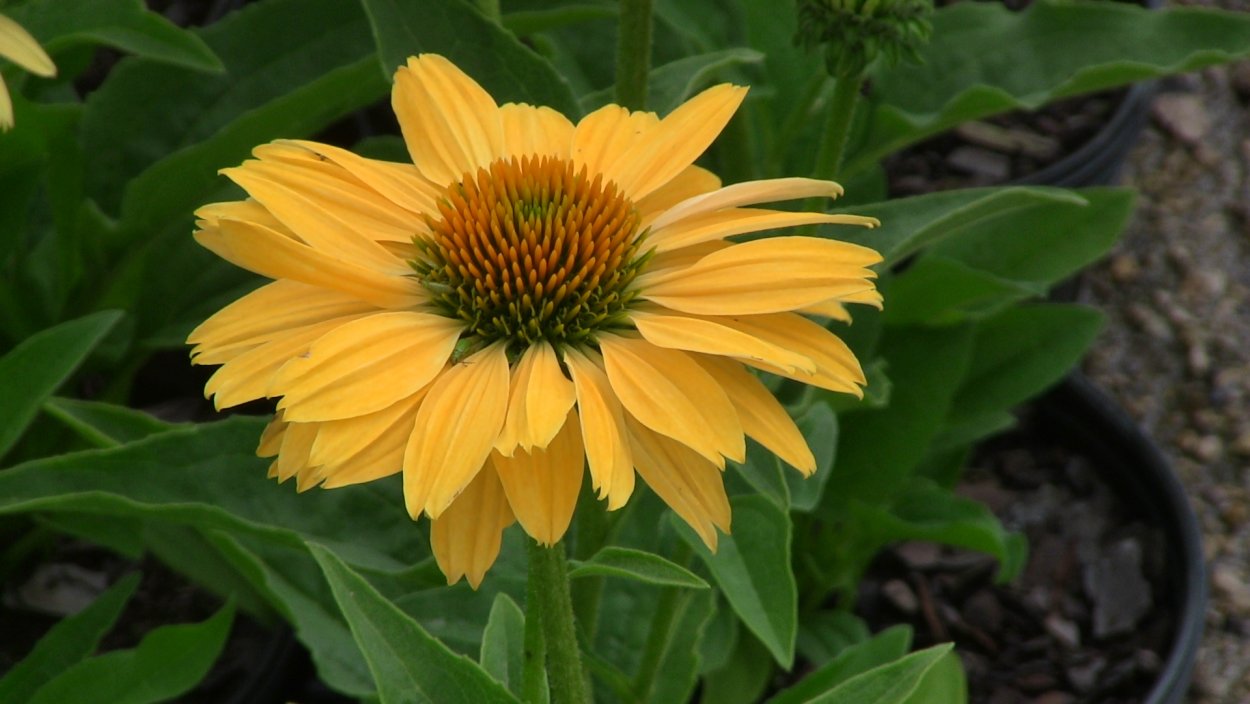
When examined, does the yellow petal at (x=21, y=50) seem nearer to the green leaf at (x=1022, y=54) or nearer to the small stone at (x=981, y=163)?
the green leaf at (x=1022, y=54)

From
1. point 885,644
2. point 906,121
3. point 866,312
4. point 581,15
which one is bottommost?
point 885,644

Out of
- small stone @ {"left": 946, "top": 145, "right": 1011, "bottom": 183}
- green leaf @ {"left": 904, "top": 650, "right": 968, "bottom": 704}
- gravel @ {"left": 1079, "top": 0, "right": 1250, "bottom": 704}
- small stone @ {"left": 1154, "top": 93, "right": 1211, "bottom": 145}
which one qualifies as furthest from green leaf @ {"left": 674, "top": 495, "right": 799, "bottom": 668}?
small stone @ {"left": 1154, "top": 93, "right": 1211, "bottom": 145}

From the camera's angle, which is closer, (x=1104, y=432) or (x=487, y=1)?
(x=487, y=1)

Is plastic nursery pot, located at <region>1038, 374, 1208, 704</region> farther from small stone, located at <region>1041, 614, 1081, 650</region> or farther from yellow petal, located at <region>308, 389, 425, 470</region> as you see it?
yellow petal, located at <region>308, 389, 425, 470</region>

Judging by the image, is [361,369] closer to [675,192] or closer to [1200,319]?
[675,192]

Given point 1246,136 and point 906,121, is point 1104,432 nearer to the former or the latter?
point 906,121

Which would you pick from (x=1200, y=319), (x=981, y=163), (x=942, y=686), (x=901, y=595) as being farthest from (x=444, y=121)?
(x=1200, y=319)

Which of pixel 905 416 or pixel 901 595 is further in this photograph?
pixel 901 595

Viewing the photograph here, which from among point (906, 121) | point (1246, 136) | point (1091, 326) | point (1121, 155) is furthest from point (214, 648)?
point (1246, 136)
